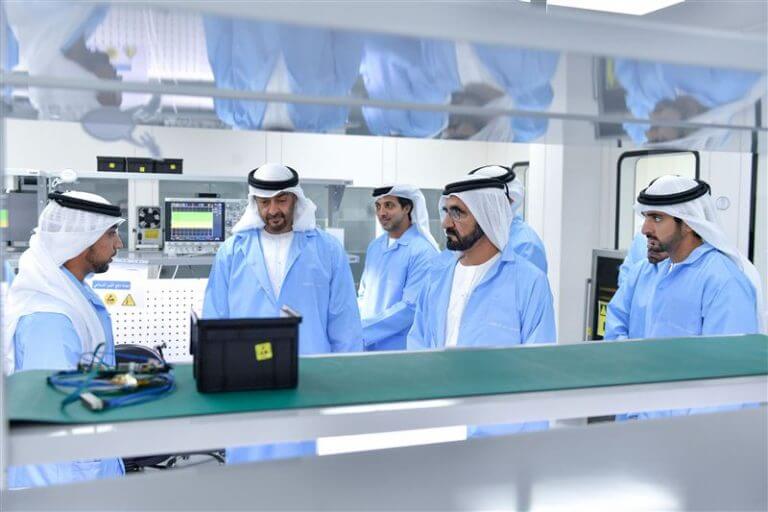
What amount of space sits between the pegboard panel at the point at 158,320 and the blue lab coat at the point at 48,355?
1.54 metres

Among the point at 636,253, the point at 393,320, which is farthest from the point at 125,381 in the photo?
the point at 636,253

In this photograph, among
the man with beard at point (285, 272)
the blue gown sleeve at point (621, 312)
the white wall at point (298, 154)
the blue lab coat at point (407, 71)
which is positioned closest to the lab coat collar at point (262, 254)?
the man with beard at point (285, 272)

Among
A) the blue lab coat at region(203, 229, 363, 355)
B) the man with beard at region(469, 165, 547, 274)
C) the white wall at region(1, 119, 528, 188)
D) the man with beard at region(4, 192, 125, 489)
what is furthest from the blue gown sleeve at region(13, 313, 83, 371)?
the white wall at region(1, 119, 528, 188)

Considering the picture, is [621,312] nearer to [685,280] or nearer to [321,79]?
[685,280]

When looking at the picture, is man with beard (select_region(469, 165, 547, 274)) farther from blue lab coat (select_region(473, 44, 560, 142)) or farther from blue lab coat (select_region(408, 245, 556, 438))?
blue lab coat (select_region(473, 44, 560, 142))

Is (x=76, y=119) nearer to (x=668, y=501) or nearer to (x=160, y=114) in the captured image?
(x=160, y=114)

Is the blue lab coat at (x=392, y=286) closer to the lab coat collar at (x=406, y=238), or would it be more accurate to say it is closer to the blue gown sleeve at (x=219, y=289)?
the lab coat collar at (x=406, y=238)

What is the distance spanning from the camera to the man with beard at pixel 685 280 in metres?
2.58

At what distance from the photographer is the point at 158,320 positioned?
3678mm

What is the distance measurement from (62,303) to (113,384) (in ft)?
3.39

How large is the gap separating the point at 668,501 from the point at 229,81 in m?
1.19

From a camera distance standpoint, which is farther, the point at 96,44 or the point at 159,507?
the point at 159,507

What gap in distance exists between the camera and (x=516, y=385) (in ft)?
4.63

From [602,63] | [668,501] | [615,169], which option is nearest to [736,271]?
[668,501]
